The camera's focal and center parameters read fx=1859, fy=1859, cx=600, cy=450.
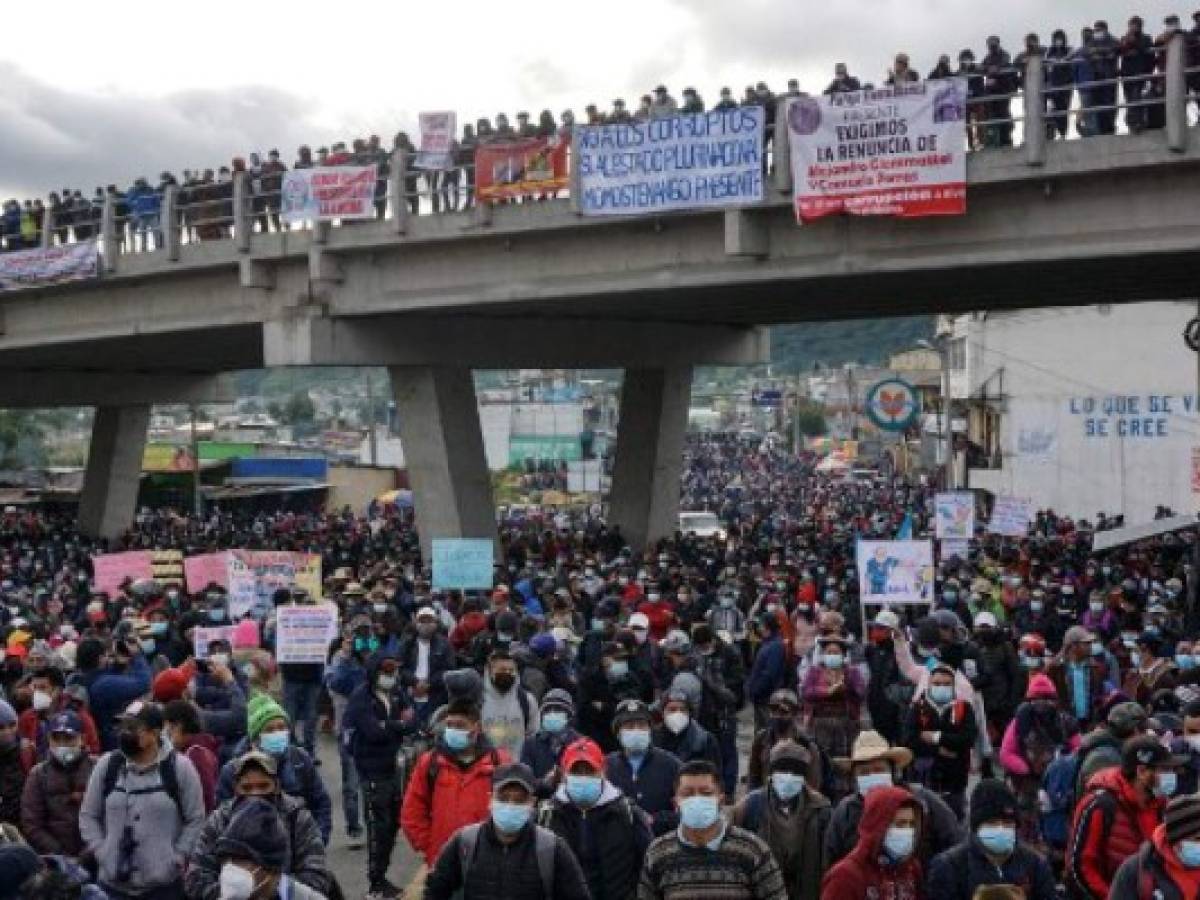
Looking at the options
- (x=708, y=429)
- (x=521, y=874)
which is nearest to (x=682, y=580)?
(x=521, y=874)

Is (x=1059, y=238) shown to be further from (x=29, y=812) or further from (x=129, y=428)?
(x=129, y=428)

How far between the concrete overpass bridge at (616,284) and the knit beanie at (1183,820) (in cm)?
1343

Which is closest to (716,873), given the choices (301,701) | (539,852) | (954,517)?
(539,852)

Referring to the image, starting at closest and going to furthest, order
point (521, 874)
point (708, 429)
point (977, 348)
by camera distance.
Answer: point (521, 874), point (977, 348), point (708, 429)

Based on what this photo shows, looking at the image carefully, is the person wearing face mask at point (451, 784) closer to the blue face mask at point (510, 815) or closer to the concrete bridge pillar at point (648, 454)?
the blue face mask at point (510, 815)

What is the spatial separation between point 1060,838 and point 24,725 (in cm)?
550

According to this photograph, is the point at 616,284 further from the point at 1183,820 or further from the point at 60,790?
the point at 1183,820

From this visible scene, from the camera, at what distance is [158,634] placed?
585 inches

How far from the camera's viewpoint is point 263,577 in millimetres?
19703

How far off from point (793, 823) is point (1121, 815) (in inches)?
54.4

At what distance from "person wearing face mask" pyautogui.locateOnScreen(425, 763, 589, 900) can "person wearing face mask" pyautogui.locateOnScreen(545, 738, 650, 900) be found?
1.67 feet

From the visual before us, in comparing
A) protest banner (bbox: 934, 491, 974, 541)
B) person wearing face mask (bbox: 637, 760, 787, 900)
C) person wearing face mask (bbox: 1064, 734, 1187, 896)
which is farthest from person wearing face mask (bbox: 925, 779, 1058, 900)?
protest banner (bbox: 934, 491, 974, 541)

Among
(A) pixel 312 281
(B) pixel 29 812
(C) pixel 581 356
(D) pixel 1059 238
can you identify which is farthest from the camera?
(C) pixel 581 356

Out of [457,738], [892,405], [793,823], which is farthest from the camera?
[892,405]
